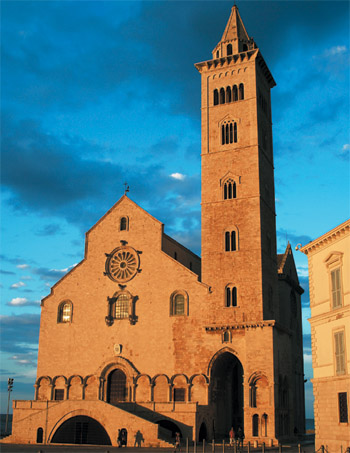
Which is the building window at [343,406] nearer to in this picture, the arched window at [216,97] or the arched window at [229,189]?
the arched window at [229,189]

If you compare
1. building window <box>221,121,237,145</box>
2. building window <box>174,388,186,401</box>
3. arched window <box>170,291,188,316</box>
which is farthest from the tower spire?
building window <box>174,388,186,401</box>

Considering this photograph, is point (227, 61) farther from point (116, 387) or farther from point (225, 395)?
point (116, 387)

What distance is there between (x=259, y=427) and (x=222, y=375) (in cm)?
658

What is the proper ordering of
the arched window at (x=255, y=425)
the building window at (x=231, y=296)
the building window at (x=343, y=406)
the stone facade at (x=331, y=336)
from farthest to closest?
the building window at (x=231, y=296), the arched window at (x=255, y=425), the stone facade at (x=331, y=336), the building window at (x=343, y=406)

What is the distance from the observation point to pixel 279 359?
46656mm

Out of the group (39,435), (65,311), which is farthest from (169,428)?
(65,311)

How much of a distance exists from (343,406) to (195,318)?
19.2m

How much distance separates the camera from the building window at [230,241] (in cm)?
5016

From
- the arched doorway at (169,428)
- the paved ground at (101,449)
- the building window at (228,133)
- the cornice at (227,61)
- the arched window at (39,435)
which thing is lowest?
the paved ground at (101,449)

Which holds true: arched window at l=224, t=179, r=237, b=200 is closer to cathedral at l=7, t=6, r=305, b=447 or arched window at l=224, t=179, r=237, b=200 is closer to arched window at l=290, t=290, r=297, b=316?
cathedral at l=7, t=6, r=305, b=447

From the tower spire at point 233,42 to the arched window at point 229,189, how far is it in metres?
14.4

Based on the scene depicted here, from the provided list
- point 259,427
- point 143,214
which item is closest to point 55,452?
point 259,427

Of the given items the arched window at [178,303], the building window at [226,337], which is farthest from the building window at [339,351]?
the arched window at [178,303]

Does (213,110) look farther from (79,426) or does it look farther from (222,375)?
(79,426)
